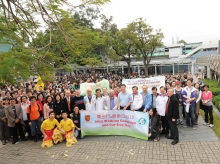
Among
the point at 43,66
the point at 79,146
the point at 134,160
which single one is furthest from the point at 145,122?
the point at 43,66

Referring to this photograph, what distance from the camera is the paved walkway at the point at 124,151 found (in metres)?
4.68

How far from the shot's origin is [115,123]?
→ 6.29 meters

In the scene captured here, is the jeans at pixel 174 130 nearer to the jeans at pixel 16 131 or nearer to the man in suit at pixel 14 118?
the man in suit at pixel 14 118

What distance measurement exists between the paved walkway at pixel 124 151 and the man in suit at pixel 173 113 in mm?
286

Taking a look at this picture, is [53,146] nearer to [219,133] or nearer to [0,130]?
[0,130]

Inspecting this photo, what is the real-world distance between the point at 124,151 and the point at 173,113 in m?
1.87

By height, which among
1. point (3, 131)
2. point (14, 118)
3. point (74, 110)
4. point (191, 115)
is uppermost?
point (74, 110)

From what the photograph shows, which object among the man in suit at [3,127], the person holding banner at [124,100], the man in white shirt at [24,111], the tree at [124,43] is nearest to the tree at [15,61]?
the person holding banner at [124,100]

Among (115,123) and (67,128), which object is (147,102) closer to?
(115,123)

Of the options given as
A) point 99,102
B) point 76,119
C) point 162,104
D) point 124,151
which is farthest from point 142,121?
point 76,119

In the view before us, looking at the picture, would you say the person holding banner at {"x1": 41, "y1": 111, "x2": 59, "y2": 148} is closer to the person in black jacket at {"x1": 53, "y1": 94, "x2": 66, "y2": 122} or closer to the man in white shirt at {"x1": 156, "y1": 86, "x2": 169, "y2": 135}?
the person in black jacket at {"x1": 53, "y1": 94, "x2": 66, "y2": 122}

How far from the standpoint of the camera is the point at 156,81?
776cm

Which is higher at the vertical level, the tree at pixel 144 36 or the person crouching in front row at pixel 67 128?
the tree at pixel 144 36

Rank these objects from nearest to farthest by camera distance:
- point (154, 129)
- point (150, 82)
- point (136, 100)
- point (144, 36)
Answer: point (154, 129)
point (136, 100)
point (150, 82)
point (144, 36)
